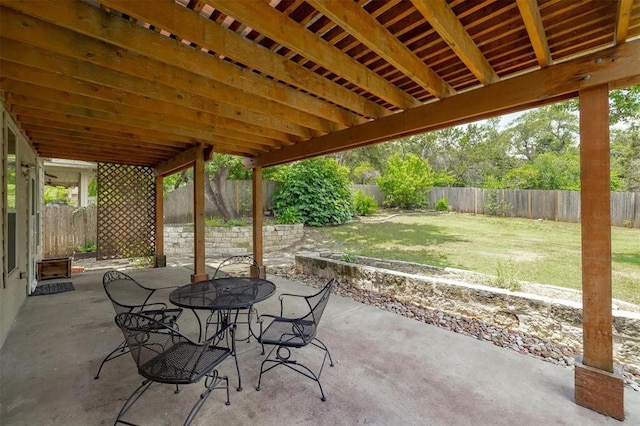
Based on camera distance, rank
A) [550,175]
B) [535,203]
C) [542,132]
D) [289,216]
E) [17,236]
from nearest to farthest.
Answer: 1. [17,236]
2. [289,216]
3. [535,203]
4. [550,175]
5. [542,132]

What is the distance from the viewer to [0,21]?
1.72 metres

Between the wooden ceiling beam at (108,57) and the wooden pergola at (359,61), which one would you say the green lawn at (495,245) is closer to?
the wooden pergola at (359,61)

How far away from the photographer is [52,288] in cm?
491

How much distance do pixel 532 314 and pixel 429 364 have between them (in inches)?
68.2

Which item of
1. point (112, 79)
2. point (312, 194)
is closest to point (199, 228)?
point (112, 79)

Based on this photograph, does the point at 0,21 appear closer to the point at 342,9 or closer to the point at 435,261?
the point at 342,9

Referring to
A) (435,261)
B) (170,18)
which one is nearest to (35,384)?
(170,18)

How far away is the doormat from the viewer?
184 inches

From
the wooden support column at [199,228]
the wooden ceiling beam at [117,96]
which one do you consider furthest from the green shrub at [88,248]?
the wooden ceiling beam at [117,96]

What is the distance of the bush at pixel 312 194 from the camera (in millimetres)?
11055

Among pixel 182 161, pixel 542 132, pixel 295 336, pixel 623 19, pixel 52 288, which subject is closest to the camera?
pixel 623 19

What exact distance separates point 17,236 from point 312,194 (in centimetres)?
831

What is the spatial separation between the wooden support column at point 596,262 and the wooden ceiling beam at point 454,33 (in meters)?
0.75

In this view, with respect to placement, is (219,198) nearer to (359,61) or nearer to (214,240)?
(214,240)
